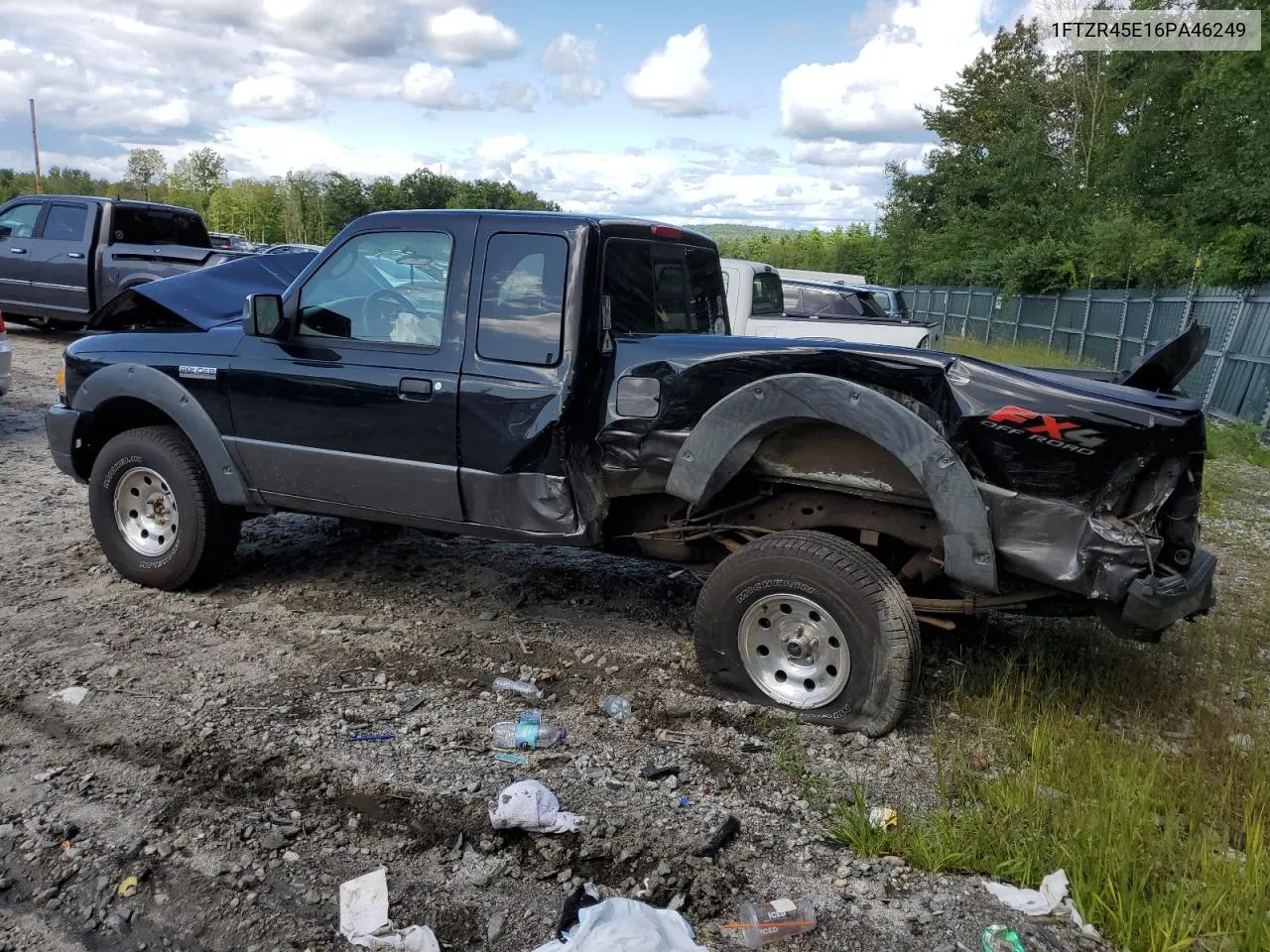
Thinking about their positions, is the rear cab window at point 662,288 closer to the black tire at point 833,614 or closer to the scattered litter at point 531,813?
the black tire at point 833,614

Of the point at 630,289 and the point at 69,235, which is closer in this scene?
the point at 630,289

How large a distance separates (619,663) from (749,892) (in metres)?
1.83

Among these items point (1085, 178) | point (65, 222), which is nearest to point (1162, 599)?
point (65, 222)

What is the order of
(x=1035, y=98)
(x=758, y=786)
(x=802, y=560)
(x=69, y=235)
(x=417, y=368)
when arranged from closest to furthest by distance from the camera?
(x=758, y=786), (x=802, y=560), (x=417, y=368), (x=69, y=235), (x=1035, y=98)

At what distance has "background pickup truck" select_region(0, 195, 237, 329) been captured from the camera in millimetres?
13562

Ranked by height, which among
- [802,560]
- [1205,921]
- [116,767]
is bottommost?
[116,767]

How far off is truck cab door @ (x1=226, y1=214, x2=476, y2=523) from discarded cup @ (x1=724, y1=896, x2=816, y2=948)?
2.38 metres

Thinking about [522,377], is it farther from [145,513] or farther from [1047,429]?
[145,513]

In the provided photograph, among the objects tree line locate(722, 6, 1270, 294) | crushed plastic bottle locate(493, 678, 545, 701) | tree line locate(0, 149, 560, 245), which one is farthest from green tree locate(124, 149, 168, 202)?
crushed plastic bottle locate(493, 678, 545, 701)

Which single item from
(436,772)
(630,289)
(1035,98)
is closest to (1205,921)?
(436,772)

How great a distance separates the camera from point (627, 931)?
2.67 m

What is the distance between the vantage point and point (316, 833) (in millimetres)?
3287

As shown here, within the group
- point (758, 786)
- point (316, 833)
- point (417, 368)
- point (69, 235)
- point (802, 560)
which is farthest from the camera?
point (69, 235)

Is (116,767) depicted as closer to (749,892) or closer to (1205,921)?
(749,892)
